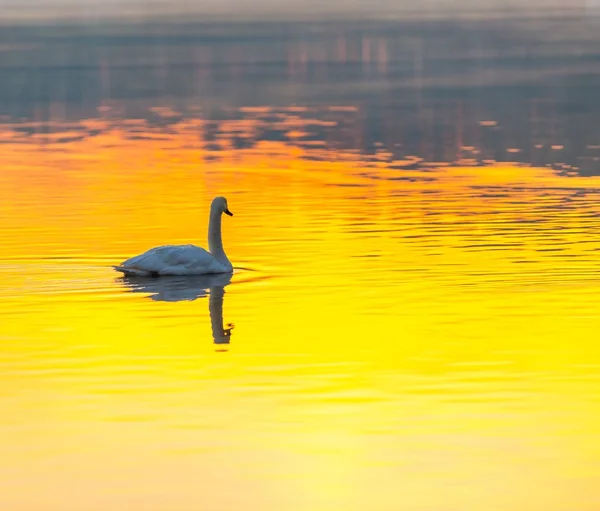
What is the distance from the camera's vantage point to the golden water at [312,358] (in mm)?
10445

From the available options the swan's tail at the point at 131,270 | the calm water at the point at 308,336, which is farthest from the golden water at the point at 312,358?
the swan's tail at the point at 131,270

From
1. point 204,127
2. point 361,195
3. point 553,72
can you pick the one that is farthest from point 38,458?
point 553,72

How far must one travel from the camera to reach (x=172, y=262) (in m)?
18.8

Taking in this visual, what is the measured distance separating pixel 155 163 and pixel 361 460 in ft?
70.8

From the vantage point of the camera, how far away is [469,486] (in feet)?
33.6

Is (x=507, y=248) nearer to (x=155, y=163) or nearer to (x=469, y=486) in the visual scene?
(x=469, y=486)

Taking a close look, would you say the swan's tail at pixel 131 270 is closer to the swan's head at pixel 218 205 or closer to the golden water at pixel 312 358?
the golden water at pixel 312 358

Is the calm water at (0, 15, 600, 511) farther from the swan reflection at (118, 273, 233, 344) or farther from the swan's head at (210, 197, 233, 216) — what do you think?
the swan's head at (210, 197, 233, 216)

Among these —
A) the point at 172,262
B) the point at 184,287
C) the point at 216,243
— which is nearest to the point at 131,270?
the point at 172,262

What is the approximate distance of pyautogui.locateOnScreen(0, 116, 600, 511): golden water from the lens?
1045 cm

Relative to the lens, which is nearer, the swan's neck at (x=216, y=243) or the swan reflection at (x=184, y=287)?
the swan reflection at (x=184, y=287)

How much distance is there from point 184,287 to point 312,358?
4.73 metres

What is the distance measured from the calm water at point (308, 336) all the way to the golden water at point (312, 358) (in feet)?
0.10

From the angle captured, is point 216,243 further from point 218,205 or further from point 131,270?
point 131,270
